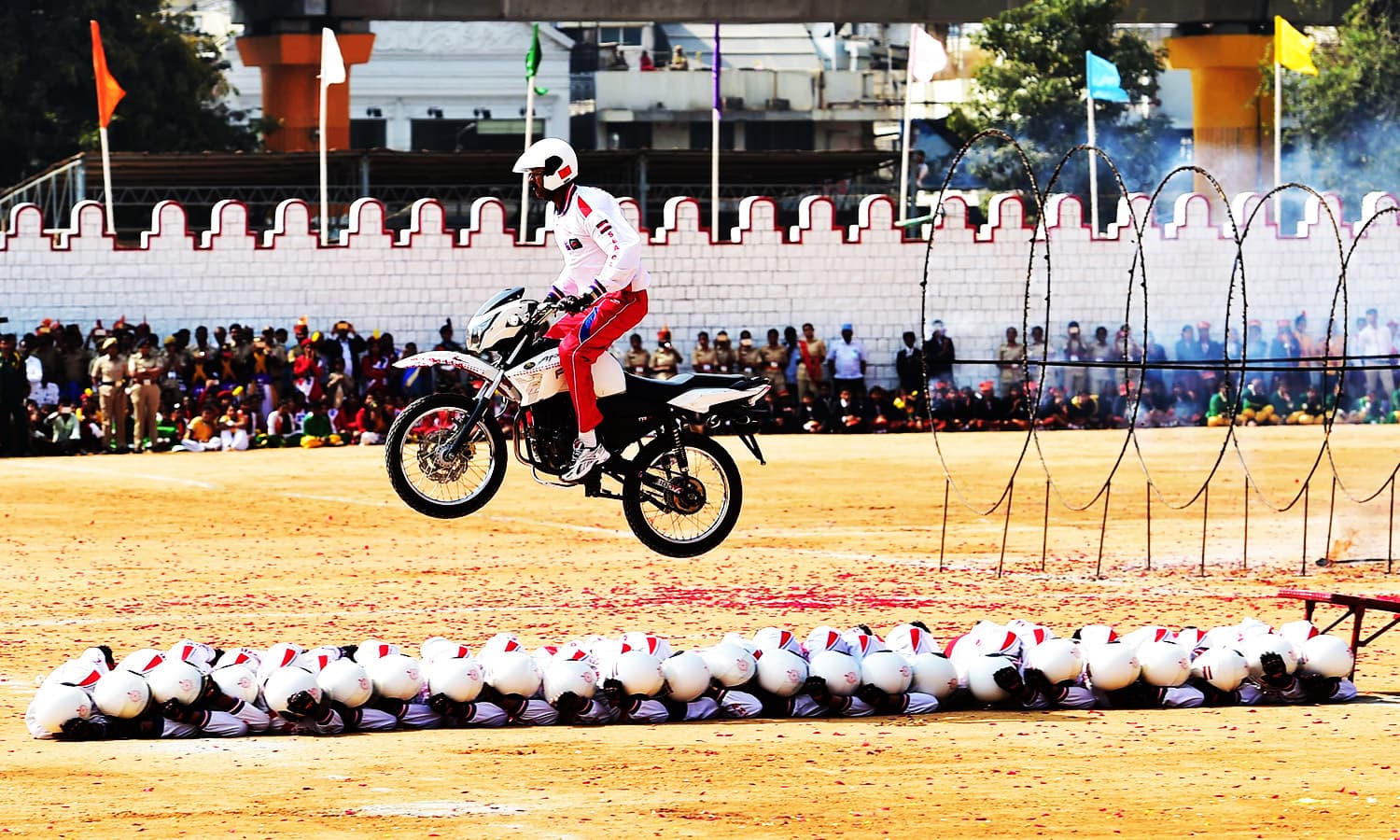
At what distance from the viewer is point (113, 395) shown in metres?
40.2

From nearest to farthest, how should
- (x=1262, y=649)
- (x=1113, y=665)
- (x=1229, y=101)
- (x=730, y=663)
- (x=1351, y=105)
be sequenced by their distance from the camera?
1. (x=730, y=663)
2. (x=1113, y=665)
3. (x=1262, y=649)
4. (x=1351, y=105)
5. (x=1229, y=101)

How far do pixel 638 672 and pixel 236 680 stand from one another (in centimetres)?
318

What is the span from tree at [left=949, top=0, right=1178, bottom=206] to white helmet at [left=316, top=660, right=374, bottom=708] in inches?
1869

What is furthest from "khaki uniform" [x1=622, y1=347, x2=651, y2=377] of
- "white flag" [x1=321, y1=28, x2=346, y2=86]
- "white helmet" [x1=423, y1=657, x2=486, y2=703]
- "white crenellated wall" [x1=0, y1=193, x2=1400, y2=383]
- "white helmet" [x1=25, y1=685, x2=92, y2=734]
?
"white helmet" [x1=25, y1=685, x2=92, y2=734]

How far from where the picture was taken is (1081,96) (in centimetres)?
6731

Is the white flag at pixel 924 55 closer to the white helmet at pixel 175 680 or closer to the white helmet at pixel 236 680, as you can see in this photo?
the white helmet at pixel 236 680

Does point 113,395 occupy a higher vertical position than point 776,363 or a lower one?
lower

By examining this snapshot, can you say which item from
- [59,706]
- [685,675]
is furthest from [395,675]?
[59,706]

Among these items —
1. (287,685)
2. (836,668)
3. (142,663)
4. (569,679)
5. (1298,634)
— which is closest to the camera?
(142,663)

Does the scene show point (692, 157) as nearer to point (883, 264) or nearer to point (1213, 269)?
point (883, 264)

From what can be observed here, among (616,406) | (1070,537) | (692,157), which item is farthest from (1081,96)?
(616,406)

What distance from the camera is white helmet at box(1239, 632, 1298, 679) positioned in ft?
69.6

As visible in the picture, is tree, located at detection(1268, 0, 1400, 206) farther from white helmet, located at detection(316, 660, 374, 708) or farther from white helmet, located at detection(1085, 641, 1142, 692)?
white helmet, located at detection(316, 660, 374, 708)

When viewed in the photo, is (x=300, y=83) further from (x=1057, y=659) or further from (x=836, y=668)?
(x=1057, y=659)
